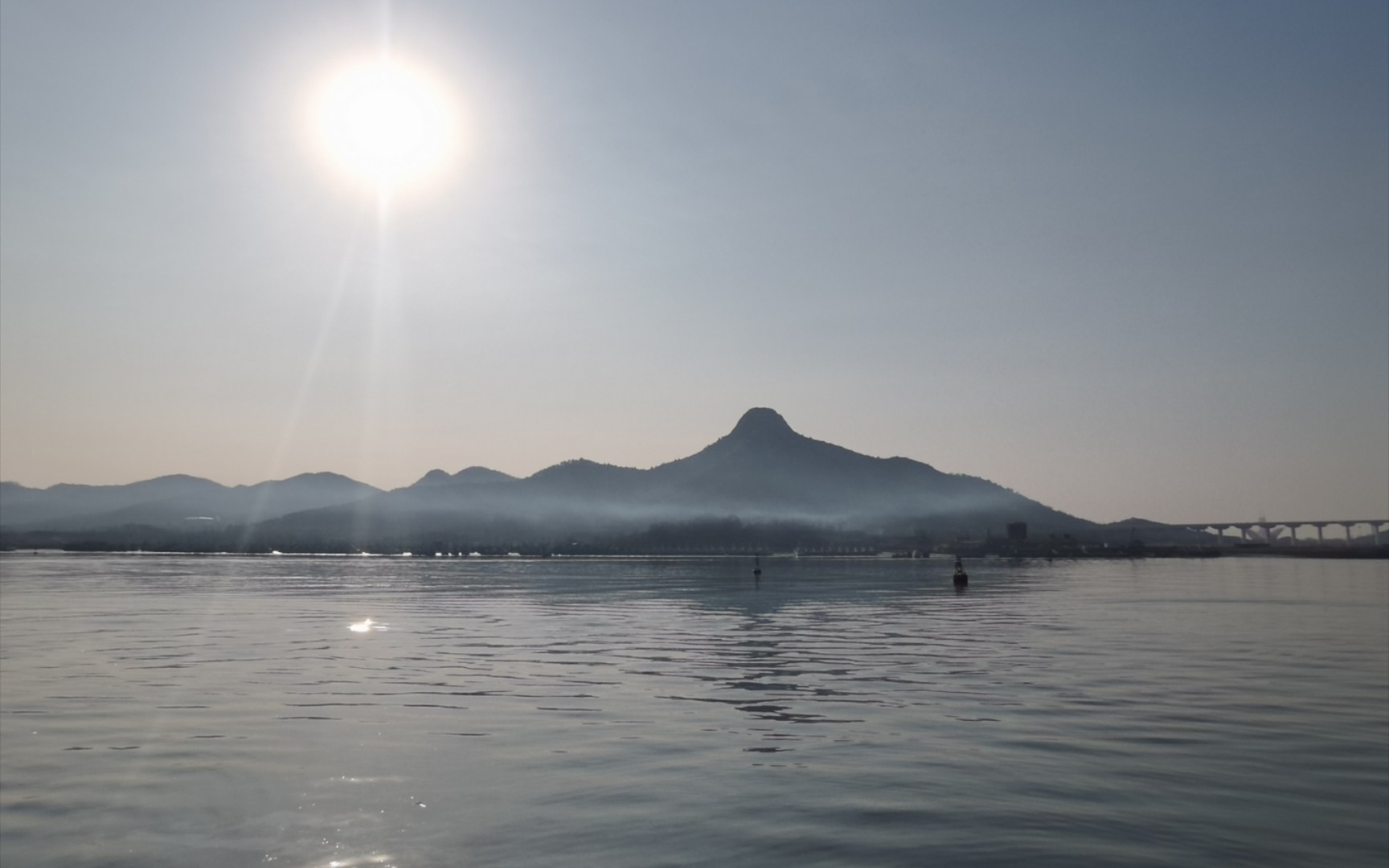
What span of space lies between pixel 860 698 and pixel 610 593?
2905 inches

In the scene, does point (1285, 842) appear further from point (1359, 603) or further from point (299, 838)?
point (1359, 603)

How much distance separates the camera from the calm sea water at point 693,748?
17.0 meters

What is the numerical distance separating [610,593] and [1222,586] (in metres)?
75.0

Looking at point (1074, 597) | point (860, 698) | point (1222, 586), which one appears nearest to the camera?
point (860, 698)

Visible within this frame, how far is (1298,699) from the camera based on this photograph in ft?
107

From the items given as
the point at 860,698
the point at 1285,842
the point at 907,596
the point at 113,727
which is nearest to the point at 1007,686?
the point at 860,698

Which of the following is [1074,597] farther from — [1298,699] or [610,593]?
[1298,699]

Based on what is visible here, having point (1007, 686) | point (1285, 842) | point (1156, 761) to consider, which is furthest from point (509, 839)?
point (1007, 686)

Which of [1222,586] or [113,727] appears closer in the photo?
[113,727]

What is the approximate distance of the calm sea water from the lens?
55.7 ft

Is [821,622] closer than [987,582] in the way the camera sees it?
Yes

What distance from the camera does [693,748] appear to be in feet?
80.7

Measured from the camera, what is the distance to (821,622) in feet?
213

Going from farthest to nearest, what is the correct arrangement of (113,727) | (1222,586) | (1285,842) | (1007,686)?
1. (1222,586)
2. (1007,686)
3. (113,727)
4. (1285,842)
